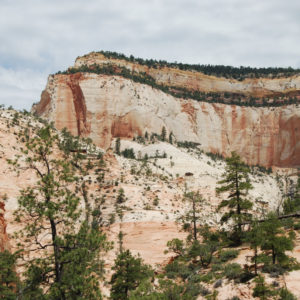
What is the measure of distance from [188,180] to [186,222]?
24.9 m

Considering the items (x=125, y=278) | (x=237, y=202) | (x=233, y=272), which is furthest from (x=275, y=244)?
(x=125, y=278)

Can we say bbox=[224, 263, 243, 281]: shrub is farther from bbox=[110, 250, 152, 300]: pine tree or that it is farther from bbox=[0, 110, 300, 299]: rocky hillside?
bbox=[110, 250, 152, 300]: pine tree

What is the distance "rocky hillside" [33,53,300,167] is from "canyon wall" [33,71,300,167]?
11.4 inches

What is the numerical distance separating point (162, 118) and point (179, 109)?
10.7m

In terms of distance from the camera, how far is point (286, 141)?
4513 inches

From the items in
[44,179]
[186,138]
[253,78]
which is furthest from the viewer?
[253,78]

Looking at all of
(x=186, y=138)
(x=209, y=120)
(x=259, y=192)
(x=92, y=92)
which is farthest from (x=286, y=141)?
(x=92, y=92)

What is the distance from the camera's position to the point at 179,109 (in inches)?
4520

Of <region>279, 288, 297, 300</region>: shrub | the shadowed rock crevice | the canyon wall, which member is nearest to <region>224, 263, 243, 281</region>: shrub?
<region>279, 288, 297, 300</region>: shrub

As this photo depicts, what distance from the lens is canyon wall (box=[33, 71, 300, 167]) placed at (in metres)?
98.0

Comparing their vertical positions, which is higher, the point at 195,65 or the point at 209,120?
the point at 195,65

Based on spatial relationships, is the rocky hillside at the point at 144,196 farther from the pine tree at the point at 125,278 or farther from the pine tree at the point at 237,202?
the pine tree at the point at 125,278

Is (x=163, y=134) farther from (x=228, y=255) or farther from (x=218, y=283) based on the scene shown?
(x=218, y=283)

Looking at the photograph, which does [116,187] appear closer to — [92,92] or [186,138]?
[92,92]
